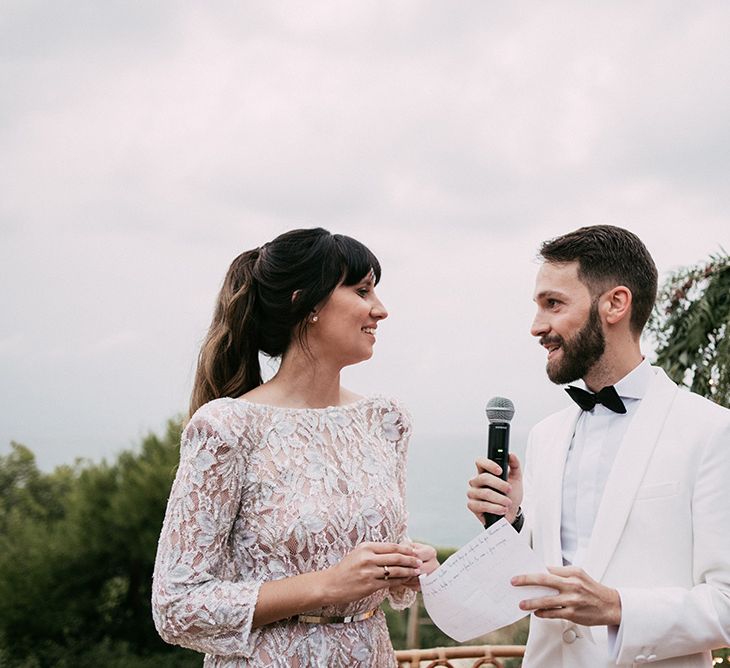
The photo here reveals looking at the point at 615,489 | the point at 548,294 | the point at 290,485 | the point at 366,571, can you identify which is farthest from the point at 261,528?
the point at 548,294

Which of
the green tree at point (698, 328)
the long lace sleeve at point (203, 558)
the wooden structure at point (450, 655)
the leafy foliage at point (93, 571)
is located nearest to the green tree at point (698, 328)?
the green tree at point (698, 328)

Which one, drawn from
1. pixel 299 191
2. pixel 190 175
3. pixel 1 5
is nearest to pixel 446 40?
pixel 299 191

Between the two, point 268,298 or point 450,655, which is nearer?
point 268,298

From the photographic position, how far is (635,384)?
2498 mm

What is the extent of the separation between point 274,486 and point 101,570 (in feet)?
18.7

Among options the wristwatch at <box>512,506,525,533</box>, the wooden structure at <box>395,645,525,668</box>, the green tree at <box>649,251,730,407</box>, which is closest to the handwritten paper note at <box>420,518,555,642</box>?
the wristwatch at <box>512,506,525,533</box>

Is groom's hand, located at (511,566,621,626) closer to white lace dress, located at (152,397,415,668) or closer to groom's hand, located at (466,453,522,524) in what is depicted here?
groom's hand, located at (466,453,522,524)

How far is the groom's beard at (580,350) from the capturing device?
97.6 inches

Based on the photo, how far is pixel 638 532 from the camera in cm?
228

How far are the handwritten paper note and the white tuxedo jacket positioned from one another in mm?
283

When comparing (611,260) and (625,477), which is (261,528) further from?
(611,260)

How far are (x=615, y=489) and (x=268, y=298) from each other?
120 cm

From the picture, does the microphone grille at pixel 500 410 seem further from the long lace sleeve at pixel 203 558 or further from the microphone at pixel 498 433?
the long lace sleeve at pixel 203 558

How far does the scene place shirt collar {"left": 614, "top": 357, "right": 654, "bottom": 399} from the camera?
98.3 inches
